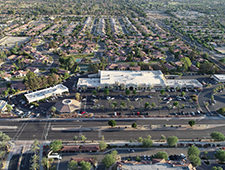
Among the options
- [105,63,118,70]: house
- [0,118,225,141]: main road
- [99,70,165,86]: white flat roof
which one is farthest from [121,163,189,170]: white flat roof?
[105,63,118,70]: house

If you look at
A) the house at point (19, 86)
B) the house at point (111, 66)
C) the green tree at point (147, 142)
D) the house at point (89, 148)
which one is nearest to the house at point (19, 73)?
the house at point (19, 86)

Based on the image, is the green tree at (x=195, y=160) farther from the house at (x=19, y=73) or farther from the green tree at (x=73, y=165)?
the house at (x=19, y=73)

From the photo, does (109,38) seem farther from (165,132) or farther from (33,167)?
(33,167)

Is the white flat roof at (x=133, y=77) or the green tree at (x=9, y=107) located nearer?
the green tree at (x=9, y=107)

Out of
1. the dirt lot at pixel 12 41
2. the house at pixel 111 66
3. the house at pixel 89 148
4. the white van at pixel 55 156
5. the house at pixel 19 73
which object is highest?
the dirt lot at pixel 12 41

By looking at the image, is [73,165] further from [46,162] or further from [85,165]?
[46,162]

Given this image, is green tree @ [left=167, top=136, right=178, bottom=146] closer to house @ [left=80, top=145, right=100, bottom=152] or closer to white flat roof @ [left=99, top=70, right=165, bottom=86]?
house @ [left=80, top=145, right=100, bottom=152]

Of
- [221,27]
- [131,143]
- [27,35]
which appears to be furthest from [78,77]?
[221,27]
